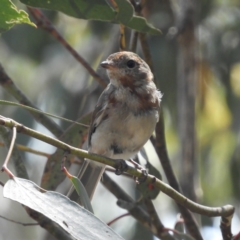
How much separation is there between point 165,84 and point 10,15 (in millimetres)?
2795

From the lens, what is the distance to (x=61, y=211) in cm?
187

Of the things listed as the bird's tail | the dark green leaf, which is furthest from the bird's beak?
the bird's tail

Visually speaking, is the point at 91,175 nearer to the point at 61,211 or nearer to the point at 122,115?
the point at 122,115

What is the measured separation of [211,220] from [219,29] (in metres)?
1.65

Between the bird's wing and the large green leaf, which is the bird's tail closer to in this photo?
the bird's wing

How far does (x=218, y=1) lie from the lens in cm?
509

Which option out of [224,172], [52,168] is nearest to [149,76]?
[52,168]

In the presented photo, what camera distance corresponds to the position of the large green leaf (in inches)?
101

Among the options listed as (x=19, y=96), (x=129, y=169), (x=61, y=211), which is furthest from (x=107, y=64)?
(x=61, y=211)

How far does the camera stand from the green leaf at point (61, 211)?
178 cm

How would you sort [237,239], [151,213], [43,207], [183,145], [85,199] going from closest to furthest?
[43,207], [85,199], [237,239], [151,213], [183,145]

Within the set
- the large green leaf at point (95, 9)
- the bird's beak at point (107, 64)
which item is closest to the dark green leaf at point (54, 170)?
the bird's beak at point (107, 64)

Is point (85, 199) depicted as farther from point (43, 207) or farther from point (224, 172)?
point (224, 172)

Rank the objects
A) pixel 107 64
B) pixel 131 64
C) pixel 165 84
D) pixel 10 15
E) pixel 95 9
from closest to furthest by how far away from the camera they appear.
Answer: pixel 10 15, pixel 95 9, pixel 107 64, pixel 131 64, pixel 165 84
